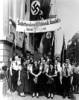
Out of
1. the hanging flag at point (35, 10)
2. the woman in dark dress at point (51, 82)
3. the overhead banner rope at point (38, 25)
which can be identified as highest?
the hanging flag at point (35, 10)

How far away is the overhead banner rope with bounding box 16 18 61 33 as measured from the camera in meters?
2.52

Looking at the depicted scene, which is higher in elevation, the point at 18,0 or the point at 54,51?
the point at 18,0

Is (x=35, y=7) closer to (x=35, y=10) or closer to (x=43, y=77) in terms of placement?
(x=35, y=10)

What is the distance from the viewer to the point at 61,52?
99.7 inches

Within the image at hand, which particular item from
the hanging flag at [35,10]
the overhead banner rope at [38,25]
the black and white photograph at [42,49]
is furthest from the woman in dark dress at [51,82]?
the hanging flag at [35,10]

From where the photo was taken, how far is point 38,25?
2549 millimetres

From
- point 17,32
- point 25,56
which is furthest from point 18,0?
point 25,56

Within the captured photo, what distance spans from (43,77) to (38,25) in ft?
1.57

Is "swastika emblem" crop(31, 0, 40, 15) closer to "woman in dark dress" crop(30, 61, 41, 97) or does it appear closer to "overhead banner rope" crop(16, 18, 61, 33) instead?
"overhead banner rope" crop(16, 18, 61, 33)

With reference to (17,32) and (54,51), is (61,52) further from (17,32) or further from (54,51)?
(17,32)

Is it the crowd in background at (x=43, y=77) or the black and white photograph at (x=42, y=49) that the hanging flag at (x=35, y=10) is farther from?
the crowd in background at (x=43, y=77)

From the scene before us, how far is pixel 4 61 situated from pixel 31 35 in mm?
352

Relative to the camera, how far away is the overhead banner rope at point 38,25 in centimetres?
252

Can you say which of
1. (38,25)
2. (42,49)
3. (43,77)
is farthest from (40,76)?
(38,25)
